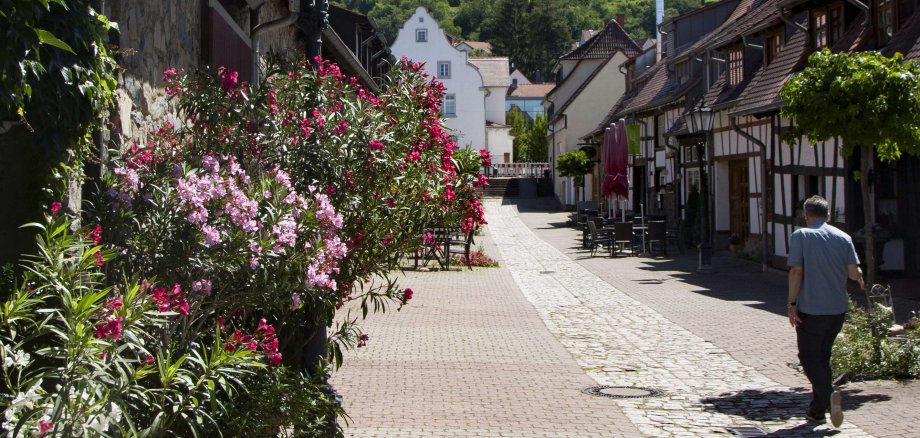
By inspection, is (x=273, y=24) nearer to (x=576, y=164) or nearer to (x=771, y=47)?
(x=771, y=47)

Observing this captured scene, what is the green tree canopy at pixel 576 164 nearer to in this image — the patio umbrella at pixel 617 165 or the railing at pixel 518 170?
the patio umbrella at pixel 617 165

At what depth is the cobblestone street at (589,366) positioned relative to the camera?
316 inches

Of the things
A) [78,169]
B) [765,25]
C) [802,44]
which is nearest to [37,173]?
[78,169]

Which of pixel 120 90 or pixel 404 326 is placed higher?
pixel 120 90

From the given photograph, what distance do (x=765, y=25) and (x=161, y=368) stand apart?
2211 centimetres

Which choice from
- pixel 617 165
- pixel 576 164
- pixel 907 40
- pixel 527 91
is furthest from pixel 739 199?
pixel 527 91

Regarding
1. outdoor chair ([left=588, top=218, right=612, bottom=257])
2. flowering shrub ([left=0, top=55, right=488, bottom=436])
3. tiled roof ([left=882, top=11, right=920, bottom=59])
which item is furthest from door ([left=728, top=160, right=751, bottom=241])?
flowering shrub ([left=0, top=55, right=488, bottom=436])

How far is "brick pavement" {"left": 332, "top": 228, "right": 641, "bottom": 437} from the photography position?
7.84 metres

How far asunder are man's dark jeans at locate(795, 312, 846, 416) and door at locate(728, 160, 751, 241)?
19.0m

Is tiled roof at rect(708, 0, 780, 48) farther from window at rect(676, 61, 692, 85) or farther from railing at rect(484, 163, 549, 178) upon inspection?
railing at rect(484, 163, 549, 178)

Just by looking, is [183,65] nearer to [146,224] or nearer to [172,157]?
[172,157]

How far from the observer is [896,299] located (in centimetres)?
1598

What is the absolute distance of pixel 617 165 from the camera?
31578 mm

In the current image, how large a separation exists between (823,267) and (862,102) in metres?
3.30
